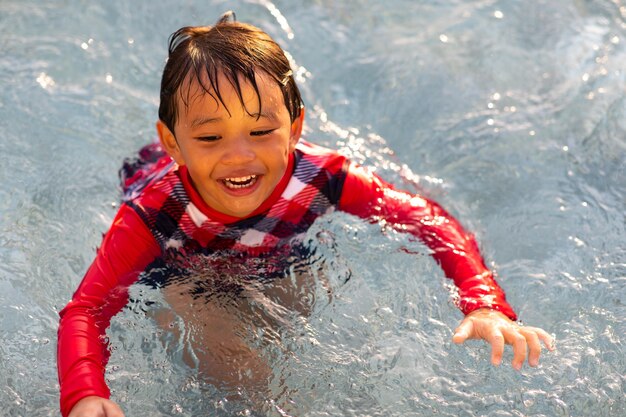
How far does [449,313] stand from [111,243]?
3.19 feet

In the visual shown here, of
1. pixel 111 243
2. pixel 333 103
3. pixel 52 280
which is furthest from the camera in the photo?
pixel 333 103

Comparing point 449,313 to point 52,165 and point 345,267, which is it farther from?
point 52,165

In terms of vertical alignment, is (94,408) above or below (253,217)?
below

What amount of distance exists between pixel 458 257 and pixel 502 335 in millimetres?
378

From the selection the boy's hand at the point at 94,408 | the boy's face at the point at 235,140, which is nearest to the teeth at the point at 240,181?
the boy's face at the point at 235,140

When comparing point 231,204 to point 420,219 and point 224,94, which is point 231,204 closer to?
point 224,94

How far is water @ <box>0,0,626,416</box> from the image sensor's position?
2391mm

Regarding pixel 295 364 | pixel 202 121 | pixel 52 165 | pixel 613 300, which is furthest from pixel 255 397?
pixel 52 165

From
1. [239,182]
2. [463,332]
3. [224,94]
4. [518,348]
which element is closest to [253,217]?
[239,182]

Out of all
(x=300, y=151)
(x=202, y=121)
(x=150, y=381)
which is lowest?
(x=150, y=381)

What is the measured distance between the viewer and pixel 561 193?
309 centimetres

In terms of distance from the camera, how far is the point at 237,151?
218 cm

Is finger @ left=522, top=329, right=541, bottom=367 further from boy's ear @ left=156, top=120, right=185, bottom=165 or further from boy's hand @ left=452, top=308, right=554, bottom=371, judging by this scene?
boy's ear @ left=156, top=120, right=185, bottom=165

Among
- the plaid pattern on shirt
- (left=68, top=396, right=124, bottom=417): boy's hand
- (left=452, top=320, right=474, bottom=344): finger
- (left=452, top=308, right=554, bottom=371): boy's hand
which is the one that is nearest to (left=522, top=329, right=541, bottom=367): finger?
(left=452, top=308, right=554, bottom=371): boy's hand
